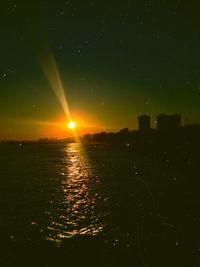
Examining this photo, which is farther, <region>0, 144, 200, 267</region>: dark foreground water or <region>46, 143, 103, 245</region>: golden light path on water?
<region>46, 143, 103, 245</region>: golden light path on water

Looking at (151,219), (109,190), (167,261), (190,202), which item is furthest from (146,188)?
(167,261)

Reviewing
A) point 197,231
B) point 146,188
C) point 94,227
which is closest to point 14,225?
point 94,227

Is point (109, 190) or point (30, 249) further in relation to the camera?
point (109, 190)

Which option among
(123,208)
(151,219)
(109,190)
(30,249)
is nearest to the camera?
(30,249)

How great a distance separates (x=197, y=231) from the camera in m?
13.5

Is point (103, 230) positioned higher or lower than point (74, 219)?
higher

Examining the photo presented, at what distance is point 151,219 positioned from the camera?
16.5 metres

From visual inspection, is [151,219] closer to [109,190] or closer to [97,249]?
[97,249]

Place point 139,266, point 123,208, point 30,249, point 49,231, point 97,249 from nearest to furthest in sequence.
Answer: point 139,266, point 97,249, point 30,249, point 49,231, point 123,208

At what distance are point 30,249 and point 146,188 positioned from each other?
19.0m

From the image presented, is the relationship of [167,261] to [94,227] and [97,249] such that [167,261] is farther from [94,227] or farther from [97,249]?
[94,227]

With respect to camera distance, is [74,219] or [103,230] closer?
[103,230]

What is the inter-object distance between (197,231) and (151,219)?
3.58 meters

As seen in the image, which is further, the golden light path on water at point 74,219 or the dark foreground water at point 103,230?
the golden light path on water at point 74,219
